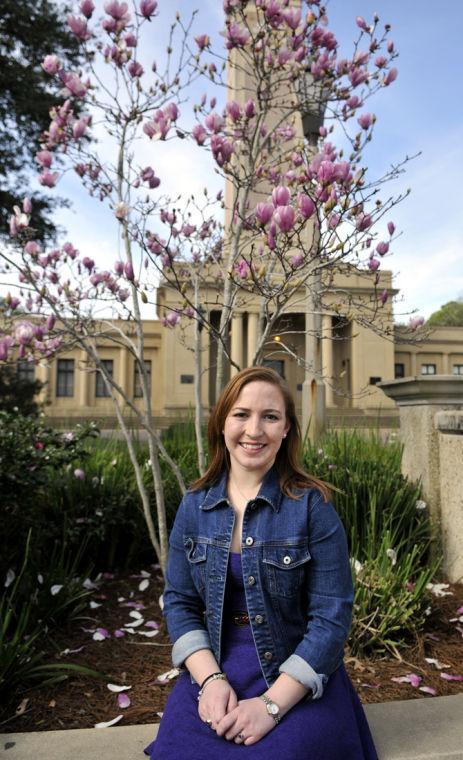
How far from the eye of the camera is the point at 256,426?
1597mm

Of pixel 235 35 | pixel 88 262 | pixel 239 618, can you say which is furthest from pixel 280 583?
pixel 235 35

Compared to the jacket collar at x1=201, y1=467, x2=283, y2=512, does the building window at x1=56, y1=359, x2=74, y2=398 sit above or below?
above

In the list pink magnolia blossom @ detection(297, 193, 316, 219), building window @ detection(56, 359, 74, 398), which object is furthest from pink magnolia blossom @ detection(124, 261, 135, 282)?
building window @ detection(56, 359, 74, 398)

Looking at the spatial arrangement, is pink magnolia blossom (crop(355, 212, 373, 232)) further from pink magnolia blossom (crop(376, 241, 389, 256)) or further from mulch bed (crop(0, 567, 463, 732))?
mulch bed (crop(0, 567, 463, 732))

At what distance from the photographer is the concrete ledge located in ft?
5.61

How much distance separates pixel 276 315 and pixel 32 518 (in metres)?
2.25

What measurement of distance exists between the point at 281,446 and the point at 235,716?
77 cm

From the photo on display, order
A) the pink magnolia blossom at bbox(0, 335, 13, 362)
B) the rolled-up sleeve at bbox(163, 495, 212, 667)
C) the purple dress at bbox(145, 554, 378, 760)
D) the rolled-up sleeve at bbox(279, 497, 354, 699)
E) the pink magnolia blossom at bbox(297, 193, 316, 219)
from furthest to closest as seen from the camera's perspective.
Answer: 1. the pink magnolia blossom at bbox(0, 335, 13, 362)
2. the pink magnolia blossom at bbox(297, 193, 316, 219)
3. the rolled-up sleeve at bbox(163, 495, 212, 667)
4. the rolled-up sleeve at bbox(279, 497, 354, 699)
5. the purple dress at bbox(145, 554, 378, 760)

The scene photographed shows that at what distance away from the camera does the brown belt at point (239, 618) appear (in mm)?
1591

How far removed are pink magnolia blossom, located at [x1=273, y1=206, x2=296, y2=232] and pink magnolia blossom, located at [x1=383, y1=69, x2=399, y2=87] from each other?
2.04 metres

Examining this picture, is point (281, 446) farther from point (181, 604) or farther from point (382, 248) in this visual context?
point (382, 248)

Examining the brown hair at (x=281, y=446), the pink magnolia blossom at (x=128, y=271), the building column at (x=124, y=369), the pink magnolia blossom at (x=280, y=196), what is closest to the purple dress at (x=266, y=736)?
the brown hair at (x=281, y=446)

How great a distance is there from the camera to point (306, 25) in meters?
3.30

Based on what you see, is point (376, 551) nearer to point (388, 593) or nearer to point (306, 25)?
point (388, 593)
